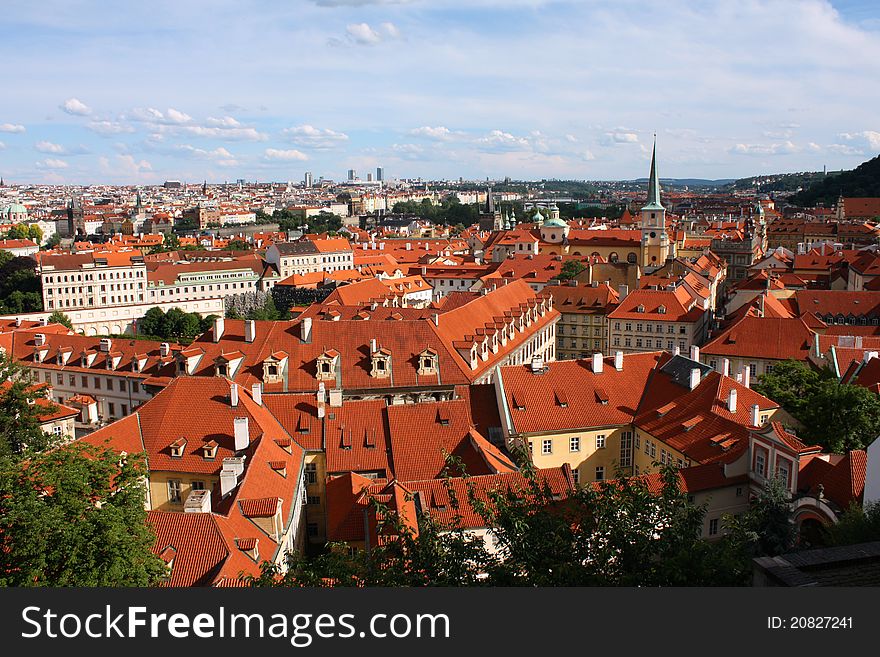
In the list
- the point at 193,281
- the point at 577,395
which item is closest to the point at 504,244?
the point at 193,281

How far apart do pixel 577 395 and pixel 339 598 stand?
29370mm

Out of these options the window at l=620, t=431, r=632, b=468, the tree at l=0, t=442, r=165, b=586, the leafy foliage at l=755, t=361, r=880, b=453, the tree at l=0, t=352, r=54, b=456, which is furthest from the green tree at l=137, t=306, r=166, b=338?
the tree at l=0, t=442, r=165, b=586

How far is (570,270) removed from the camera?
298 feet

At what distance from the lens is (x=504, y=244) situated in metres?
119

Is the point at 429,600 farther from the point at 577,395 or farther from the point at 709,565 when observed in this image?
the point at 577,395

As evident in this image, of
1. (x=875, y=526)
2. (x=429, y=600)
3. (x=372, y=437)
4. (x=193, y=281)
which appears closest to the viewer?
(x=429, y=600)

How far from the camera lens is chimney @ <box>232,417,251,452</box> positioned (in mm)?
29844

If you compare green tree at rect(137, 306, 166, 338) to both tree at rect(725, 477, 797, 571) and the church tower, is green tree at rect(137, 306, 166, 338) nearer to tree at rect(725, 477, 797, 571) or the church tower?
the church tower

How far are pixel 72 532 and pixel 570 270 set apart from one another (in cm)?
7917

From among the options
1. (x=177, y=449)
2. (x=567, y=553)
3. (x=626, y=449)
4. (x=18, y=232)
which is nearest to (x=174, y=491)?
(x=177, y=449)

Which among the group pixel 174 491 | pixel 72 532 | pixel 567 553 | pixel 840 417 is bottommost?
pixel 174 491

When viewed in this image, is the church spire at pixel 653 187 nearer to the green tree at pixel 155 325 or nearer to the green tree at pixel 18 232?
the green tree at pixel 155 325

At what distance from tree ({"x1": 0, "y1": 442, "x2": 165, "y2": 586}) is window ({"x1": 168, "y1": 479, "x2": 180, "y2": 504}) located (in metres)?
13.1

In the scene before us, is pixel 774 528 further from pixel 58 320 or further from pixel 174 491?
pixel 58 320
